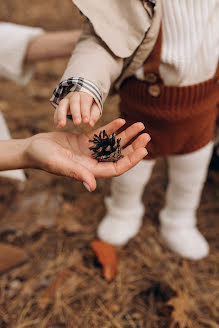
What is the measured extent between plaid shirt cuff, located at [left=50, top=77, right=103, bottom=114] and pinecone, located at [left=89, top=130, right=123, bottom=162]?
72mm

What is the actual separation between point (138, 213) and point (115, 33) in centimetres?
81

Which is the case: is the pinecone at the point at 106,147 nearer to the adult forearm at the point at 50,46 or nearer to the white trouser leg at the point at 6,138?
the white trouser leg at the point at 6,138

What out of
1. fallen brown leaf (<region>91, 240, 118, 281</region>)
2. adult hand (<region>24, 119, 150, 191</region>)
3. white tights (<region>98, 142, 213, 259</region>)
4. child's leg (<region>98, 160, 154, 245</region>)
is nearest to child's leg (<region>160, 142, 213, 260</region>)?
white tights (<region>98, 142, 213, 259</region>)

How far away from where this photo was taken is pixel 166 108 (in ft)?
3.21

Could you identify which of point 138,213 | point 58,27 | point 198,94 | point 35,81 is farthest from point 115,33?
point 58,27

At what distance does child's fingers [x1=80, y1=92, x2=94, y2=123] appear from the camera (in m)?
0.68

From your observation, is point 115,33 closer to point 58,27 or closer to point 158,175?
point 158,175

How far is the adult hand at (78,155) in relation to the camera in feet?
2.33

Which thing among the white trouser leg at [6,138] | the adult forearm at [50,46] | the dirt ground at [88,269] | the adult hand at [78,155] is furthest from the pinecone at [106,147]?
the adult forearm at [50,46]

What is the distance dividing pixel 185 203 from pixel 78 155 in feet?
2.22

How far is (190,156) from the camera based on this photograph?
1164mm

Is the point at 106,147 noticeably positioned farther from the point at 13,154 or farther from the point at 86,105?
the point at 13,154

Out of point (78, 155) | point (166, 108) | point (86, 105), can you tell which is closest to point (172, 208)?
point (166, 108)

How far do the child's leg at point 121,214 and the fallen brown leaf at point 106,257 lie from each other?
4cm
